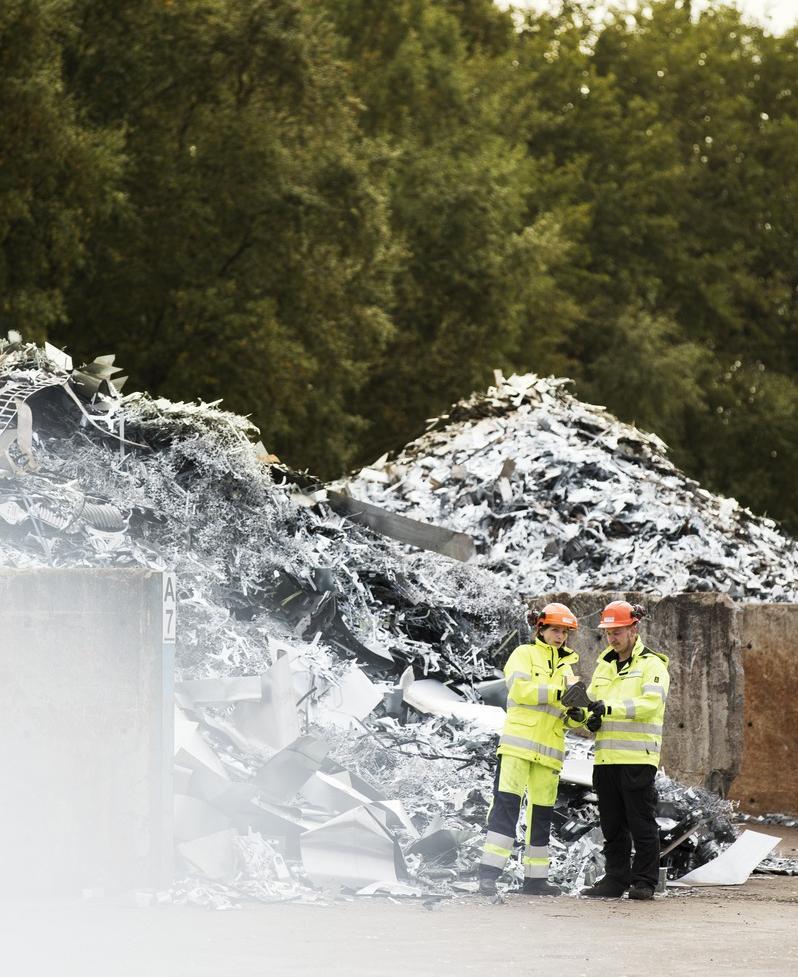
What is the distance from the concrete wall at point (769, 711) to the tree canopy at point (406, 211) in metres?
14.2

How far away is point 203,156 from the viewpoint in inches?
1142

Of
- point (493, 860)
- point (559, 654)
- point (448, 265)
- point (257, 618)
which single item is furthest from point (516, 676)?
point (448, 265)

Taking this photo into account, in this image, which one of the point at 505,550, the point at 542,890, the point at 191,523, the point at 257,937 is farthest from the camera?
the point at 505,550

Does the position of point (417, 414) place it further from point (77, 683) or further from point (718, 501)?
point (77, 683)

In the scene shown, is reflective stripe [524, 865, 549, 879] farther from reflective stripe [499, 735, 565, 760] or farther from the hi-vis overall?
reflective stripe [499, 735, 565, 760]

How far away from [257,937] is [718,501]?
1156 centimetres

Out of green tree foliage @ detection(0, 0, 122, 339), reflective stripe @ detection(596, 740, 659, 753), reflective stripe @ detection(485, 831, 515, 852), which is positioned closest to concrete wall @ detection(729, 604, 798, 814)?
reflective stripe @ detection(596, 740, 659, 753)

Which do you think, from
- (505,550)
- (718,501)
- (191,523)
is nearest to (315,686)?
(191,523)

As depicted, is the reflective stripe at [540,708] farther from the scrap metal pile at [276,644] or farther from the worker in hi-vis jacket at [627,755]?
the scrap metal pile at [276,644]

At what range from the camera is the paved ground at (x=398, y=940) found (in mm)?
6691

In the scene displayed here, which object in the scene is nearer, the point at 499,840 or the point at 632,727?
the point at 499,840

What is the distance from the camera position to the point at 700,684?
39.1 feet

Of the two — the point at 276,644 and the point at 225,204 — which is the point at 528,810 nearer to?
the point at 276,644

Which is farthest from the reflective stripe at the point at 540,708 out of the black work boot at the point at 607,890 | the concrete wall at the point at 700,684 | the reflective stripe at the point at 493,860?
the concrete wall at the point at 700,684
